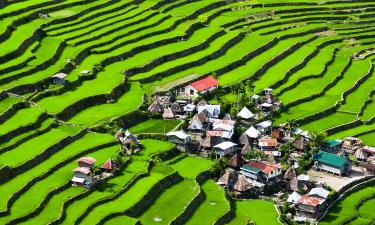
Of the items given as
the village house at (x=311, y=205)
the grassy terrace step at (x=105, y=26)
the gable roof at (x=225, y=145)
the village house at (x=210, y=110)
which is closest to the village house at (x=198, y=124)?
the village house at (x=210, y=110)

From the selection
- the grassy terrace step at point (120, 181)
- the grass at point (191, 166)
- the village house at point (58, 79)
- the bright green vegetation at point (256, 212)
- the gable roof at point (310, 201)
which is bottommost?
the bright green vegetation at point (256, 212)

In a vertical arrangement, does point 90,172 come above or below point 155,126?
above

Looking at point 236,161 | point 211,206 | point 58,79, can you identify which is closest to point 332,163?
point 236,161

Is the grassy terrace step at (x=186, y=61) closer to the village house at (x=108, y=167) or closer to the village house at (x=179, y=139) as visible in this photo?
the village house at (x=179, y=139)

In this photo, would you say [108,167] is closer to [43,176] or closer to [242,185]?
[43,176]

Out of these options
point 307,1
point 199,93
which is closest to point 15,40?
point 199,93

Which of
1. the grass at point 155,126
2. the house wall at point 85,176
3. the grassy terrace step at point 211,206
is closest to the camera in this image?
the grassy terrace step at point 211,206
